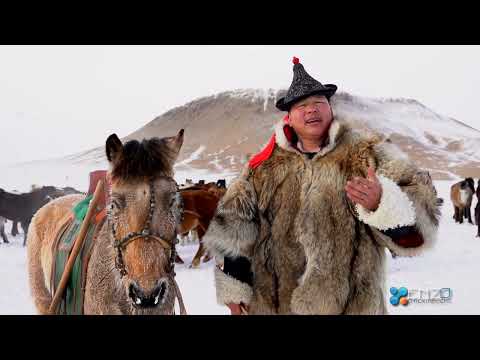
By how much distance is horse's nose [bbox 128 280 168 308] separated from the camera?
144cm

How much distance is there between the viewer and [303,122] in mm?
1552

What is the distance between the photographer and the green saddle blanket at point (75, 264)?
1.80 m

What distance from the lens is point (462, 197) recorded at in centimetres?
409

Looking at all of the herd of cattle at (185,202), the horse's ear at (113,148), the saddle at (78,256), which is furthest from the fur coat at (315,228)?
the herd of cattle at (185,202)

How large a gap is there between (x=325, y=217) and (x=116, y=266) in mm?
857

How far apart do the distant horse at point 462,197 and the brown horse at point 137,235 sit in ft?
11.4

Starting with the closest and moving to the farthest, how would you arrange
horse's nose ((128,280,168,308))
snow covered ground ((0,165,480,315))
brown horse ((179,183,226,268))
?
horse's nose ((128,280,168,308))
snow covered ground ((0,165,480,315))
brown horse ((179,183,226,268))

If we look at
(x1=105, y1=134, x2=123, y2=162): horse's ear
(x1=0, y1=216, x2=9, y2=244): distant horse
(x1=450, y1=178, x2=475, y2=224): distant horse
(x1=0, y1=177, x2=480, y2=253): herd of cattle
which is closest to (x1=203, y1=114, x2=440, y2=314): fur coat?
(x1=105, y1=134, x2=123, y2=162): horse's ear

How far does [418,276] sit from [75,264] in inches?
108

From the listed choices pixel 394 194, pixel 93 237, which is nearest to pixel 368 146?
pixel 394 194

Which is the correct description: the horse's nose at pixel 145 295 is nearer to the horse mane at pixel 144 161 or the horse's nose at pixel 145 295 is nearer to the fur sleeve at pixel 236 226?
the fur sleeve at pixel 236 226

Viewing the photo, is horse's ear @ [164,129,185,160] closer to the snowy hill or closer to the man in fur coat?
the man in fur coat

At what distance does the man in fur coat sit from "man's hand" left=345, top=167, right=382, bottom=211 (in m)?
0.02

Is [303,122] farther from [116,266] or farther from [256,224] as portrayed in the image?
[116,266]
